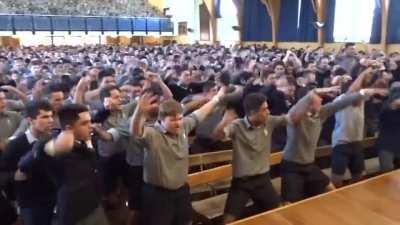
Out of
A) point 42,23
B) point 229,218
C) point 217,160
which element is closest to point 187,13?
point 42,23

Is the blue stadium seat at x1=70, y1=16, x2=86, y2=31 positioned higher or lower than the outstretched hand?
higher

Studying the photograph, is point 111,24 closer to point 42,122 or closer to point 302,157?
point 302,157

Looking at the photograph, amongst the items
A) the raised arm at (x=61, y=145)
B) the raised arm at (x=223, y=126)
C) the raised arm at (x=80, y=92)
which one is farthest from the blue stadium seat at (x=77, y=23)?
the raised arm at (x=61, y=145)

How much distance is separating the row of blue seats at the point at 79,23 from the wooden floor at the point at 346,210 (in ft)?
104

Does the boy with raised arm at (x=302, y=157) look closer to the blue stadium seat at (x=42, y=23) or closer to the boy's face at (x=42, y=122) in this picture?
the boy's face at (x=42, y=122)

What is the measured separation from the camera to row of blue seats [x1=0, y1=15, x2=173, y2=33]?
105ft

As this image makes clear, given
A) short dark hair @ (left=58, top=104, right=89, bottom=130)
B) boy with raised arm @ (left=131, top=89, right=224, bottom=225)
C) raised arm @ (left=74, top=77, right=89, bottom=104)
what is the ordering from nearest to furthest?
short dark hair @ (left=58, top=104, right=89, bottom=130)
boy with raised arm @ (left=131, top=89, right=224, bottom=225)
raised arm @ (left=74, top=77, right=89, bottom=104)

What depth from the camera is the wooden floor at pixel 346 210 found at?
3.03 meters

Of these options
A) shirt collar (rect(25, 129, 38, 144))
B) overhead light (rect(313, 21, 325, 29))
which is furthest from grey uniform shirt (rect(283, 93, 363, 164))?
overhead light (rect(313, 21, 325, 29))

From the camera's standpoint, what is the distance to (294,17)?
27.1m

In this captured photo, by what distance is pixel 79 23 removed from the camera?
3356 centimetres

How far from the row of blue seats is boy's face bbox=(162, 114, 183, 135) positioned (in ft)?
100

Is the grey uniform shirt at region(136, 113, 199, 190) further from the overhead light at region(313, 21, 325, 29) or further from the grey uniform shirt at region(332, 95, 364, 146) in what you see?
the overhead light at region(313, 21, 325, 29)

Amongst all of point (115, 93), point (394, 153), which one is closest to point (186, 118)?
point (115, 93)
